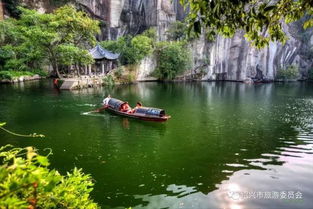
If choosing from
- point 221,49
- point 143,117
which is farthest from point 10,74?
point 221,49

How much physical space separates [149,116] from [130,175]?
7.02 meters

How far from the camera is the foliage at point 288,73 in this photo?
5109 cm

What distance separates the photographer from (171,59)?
146 ft

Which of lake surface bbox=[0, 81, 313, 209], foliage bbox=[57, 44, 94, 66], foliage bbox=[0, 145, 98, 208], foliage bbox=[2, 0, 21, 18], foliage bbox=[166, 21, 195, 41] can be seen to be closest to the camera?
foliage bbox=[0, 145, 98, 208]

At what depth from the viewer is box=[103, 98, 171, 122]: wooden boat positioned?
14.4 meters

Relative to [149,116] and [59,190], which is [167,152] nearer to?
[149,116]

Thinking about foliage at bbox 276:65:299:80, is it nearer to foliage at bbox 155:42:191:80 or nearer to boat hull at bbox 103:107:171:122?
foliage at bbox 155:42:191:80

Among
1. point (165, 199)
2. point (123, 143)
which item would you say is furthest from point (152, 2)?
point (165, 199)

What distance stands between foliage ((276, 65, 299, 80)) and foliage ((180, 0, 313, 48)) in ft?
182

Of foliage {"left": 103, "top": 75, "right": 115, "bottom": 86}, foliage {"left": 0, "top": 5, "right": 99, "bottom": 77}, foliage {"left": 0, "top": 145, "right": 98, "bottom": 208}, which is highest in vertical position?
foliage {"left": 0, "top": 5, "right": 99, "bottom": 77}

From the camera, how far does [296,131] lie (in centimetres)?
1345

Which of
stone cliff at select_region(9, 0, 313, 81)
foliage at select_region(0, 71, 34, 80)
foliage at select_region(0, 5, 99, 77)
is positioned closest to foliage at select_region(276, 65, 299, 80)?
stone cliff at select_region(9, 0, 313, 81)

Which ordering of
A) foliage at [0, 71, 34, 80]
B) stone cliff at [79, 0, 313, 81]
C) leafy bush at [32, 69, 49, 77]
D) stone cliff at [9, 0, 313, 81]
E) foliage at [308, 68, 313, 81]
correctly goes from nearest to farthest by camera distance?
foliage at [0, 71, 34, 80]
leafy bush at [32, 69, 49, 77]
stone cliff at [9, 0, 313, 81]
stone cliff at [79, 0, 313, 81]
foliage at [308, 68, 313, 81]

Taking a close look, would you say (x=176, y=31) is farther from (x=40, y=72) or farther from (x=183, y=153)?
(x=183, y=153)
